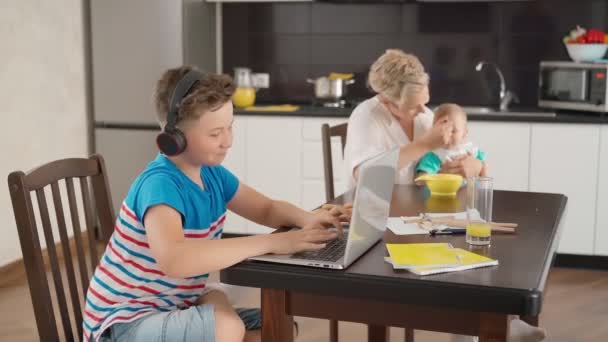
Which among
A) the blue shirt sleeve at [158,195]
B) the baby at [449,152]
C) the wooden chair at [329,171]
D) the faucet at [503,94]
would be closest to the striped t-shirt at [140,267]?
the blue shirt sleeve at [158,195]

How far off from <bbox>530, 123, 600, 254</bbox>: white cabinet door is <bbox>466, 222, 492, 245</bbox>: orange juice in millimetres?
2613

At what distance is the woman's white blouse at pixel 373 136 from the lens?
290cm

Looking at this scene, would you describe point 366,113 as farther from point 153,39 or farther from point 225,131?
point 153,39

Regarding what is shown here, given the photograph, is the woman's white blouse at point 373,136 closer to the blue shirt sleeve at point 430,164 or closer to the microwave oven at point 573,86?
the blue shirt sleeve at point 430,164

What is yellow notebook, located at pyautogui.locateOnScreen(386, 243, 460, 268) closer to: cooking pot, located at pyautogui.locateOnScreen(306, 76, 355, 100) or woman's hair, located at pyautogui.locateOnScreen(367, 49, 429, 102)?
woman's hair, located at pyautogui.locateOnScreen(367, 49, 429, 102)

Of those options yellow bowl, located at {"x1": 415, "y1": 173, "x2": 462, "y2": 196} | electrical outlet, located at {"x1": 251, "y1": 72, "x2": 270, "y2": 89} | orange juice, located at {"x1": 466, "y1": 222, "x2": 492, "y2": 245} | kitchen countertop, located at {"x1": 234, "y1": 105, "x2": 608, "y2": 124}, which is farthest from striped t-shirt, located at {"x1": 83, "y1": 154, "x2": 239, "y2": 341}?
electrical outlet, located at {"x1": 251, "y1": 72, "x2": 270, "y2": 89}

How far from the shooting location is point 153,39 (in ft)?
15.6

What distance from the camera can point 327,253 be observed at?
5.71 ft

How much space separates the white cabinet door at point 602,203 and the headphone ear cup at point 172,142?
3037 millimetres

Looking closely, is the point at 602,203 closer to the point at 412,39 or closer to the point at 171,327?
the point at 412,39

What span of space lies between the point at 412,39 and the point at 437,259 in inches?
137

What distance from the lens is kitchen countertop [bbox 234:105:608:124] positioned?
14.0 feet

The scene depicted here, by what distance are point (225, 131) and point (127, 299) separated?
42cm

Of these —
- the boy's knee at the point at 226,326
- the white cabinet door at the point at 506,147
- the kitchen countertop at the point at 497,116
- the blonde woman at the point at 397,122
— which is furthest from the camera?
the white cabinet door at the point at 506,147
